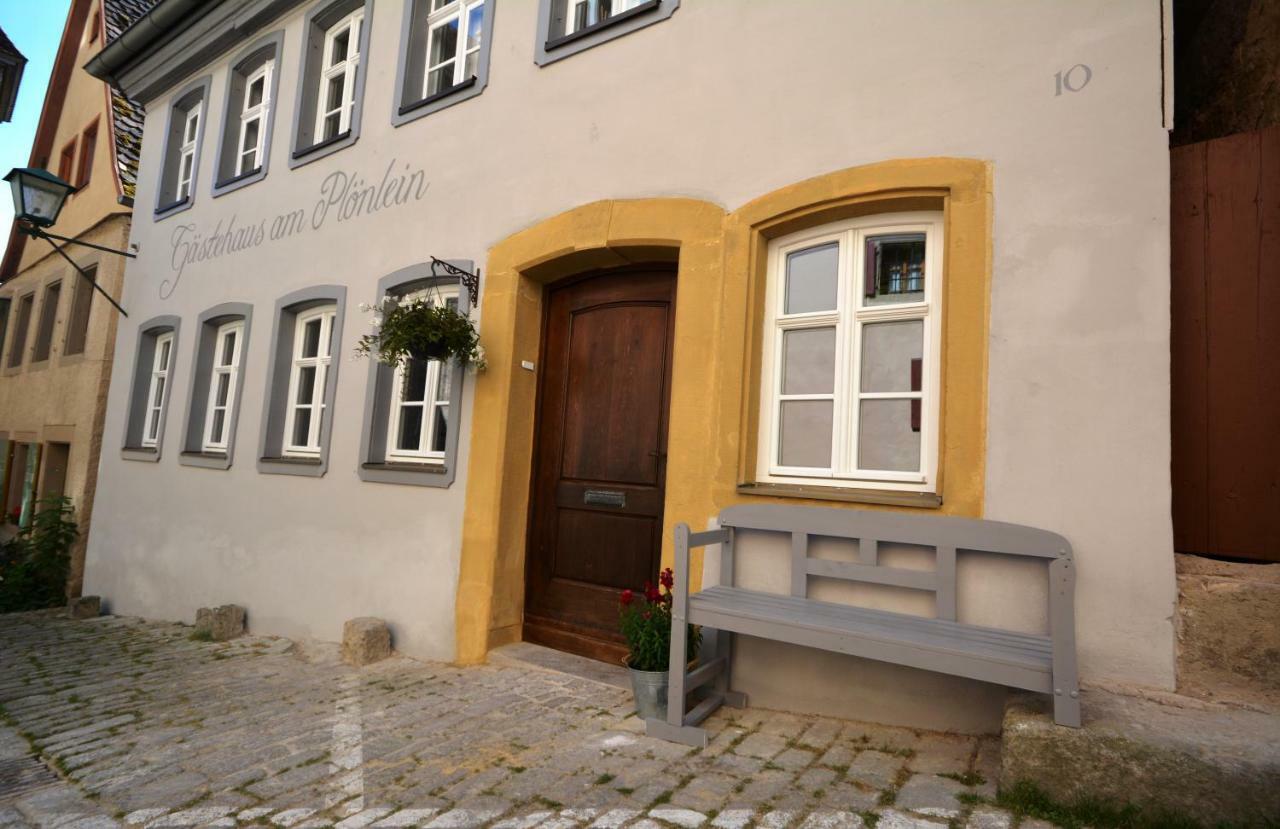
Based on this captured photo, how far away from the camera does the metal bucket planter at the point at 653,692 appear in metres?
3.81

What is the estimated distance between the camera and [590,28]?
534cm

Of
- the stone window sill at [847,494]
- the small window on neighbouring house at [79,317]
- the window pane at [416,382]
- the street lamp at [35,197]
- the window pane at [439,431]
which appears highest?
the street lamp at [35,197]

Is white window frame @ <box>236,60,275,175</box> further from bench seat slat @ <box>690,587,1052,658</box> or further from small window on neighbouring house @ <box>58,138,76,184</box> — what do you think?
bench seat slat @ <box>690,587,1052,658</box>

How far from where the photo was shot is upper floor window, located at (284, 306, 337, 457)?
23.7 ft

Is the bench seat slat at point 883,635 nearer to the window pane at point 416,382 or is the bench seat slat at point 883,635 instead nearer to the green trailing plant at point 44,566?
the window pane at point 416,382

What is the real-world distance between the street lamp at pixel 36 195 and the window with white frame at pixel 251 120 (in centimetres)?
176

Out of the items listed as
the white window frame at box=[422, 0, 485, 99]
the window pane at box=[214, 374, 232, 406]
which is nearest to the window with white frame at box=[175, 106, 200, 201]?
the window pane at box=[214, 374, 232, 406]

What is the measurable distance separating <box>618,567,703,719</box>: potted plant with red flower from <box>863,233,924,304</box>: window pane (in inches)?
72.3

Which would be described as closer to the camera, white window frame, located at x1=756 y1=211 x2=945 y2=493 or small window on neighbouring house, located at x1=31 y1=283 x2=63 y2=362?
white window frame, located at x1=756 y1=211 x2=945 y2=493

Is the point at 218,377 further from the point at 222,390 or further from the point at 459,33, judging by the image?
the point at 459,33

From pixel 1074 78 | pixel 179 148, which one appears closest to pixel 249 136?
pixel 179 148

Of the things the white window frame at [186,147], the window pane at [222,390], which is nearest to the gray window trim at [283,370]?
the window pane at [222,390]

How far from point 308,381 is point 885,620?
6154 millimetres

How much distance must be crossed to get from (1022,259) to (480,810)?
10.7 ft
